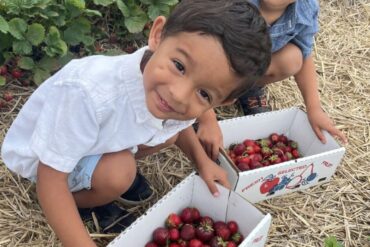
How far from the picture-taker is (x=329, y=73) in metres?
3.25

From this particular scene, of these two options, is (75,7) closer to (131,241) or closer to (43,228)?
(43,228)

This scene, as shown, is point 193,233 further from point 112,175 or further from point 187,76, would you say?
point 187,76

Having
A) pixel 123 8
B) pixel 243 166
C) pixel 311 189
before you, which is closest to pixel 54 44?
pixel 123 8

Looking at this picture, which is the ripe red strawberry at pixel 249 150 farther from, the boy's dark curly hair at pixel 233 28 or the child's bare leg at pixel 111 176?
the boy's dark curly hair at pixel 233 28

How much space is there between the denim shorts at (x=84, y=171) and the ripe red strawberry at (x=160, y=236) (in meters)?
0.32

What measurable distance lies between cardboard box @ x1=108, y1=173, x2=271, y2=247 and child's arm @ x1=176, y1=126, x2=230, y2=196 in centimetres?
3

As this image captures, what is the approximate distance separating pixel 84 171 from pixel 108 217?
390 millimetres

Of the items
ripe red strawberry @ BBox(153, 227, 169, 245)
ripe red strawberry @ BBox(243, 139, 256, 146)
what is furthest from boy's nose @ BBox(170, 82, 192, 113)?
ripe red strawberry @ BBox(243, 139, 256, 146)

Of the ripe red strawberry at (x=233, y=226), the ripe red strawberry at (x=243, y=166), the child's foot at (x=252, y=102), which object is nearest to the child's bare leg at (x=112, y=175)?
the ripe red strawberry at (x=233, y=226)

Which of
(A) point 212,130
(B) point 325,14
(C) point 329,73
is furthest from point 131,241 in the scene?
(B) point 325,14

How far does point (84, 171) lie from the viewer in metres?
1.80

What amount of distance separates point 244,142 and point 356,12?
6.11ft

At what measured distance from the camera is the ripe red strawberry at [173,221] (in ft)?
6.66

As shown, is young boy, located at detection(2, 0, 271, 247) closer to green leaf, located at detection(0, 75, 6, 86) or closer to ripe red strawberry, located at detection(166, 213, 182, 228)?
ripe red strawberry, located at detection(166, 213, 182, 228)
